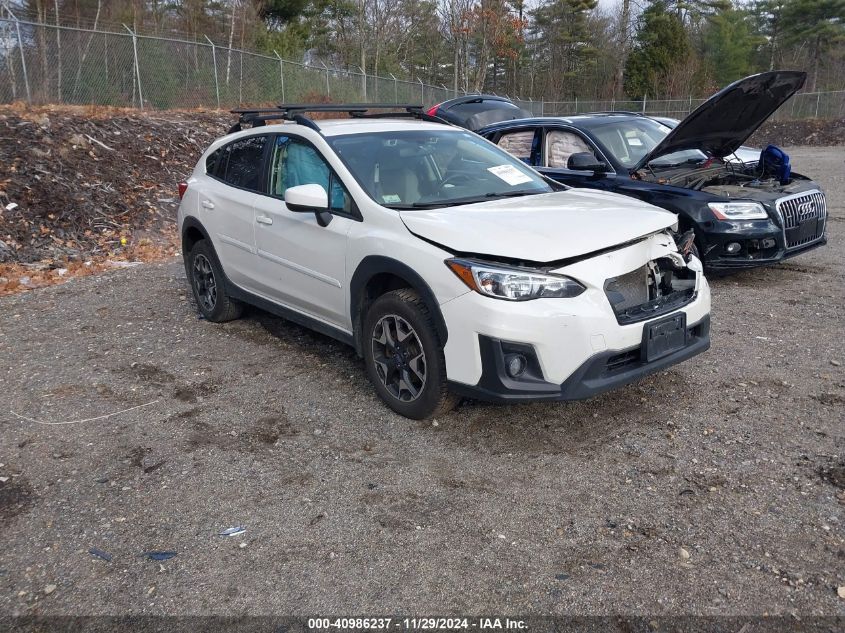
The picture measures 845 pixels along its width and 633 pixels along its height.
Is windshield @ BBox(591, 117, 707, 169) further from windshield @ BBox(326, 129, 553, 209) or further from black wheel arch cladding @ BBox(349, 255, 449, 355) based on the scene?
black wheel arch cladding @ BBox(349, 255, 449, 355)

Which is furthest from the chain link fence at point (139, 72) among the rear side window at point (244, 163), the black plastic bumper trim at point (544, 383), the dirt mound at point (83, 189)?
the black plastic bumper trim at point (544, 383)

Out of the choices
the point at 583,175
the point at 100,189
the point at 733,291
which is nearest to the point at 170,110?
the point at 100,189

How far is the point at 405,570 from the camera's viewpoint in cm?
300

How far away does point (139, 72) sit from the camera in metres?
17.0

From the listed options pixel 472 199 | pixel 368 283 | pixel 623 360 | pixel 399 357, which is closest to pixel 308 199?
pixel 368 283

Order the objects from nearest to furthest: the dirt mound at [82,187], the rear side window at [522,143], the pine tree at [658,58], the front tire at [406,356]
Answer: the front tire at [406,356] → the rear side window at [522,143] → the dirt mound at [82,187] → the pine tree at [658,58]

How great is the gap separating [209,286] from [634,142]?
15.1ft

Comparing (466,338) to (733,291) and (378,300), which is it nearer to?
(378,300)

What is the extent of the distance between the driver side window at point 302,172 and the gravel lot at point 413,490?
1.24 m

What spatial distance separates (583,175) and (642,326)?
13.1ft

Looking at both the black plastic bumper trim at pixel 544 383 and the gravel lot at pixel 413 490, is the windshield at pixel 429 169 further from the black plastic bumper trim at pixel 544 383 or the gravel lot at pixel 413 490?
the gravel lot at pixel 413 490

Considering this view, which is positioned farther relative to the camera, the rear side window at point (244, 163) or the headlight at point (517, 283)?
the rear side window at point (244, 163)

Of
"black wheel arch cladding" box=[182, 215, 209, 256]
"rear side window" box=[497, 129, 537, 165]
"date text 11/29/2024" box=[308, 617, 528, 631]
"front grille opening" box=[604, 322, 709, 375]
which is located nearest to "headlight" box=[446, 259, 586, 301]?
"front grille opening" box=[604, 322, 709, 375]

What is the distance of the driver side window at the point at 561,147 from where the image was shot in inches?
305
